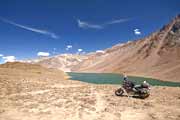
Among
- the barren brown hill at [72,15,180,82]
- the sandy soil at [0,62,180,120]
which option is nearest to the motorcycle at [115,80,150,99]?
the sandy soil at [0,62,180,120]

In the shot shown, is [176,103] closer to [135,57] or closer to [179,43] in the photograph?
[179,43]

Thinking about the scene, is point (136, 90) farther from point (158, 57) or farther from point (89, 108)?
point (158, 57)

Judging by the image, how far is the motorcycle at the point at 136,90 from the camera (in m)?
23.5

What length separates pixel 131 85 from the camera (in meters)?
24.8

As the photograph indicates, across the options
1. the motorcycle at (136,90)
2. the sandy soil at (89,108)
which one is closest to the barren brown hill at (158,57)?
the motorcycle at (136,90)

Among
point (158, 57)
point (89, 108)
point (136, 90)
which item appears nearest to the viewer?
point (89, 108)

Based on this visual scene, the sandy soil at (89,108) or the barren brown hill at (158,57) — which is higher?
the barren brown hill at (158,57)

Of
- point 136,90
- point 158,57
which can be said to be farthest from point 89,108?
point 158,57

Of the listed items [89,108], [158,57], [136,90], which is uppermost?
[158,57]

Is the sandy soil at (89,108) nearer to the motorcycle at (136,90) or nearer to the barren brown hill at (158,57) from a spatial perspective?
the motorcycle at (136,90)

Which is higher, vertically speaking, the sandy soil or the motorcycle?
the motorcycle

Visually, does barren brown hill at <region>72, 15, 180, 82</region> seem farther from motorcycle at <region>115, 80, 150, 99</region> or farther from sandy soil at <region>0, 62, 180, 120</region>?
sandy soil at <region>0, 62, 180, 120</region>

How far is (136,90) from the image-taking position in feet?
78.9

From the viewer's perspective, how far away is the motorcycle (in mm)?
23484
